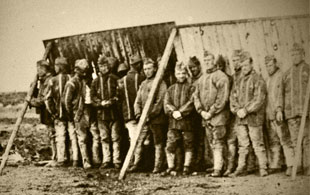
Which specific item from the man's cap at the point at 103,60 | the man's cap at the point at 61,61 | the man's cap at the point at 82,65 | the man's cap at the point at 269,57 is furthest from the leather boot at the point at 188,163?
the man's cap at the point at 61,61

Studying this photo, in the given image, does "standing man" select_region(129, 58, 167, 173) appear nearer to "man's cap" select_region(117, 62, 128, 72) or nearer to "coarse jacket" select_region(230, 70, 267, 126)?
"man's cap" select_region(117, 62, 128, 72)

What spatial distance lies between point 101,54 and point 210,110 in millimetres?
1058

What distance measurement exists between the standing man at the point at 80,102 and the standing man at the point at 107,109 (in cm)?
12

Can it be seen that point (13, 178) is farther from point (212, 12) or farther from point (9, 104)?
point (212, 12)

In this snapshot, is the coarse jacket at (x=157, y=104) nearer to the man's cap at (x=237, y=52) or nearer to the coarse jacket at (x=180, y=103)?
the coarse jacket at (x=180, y=103)

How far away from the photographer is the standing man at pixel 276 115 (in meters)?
4.17

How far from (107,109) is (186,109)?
676 mm

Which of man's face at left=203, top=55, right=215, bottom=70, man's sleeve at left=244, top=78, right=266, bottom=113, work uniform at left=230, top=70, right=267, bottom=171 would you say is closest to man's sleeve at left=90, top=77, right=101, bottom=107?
man's face at left=203, top=55, right=215, bottom=70

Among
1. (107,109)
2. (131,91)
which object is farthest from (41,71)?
(131,91)

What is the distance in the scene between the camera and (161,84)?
450 centimetres

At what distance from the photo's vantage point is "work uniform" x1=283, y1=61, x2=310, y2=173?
4129 mm

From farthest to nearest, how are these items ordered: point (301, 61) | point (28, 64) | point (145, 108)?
point (28, 64) < point (145, 108) < point (301, 61)

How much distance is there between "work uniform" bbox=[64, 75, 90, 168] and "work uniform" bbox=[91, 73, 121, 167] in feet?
0.36

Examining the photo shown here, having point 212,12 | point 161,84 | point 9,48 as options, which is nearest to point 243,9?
point 212,12
